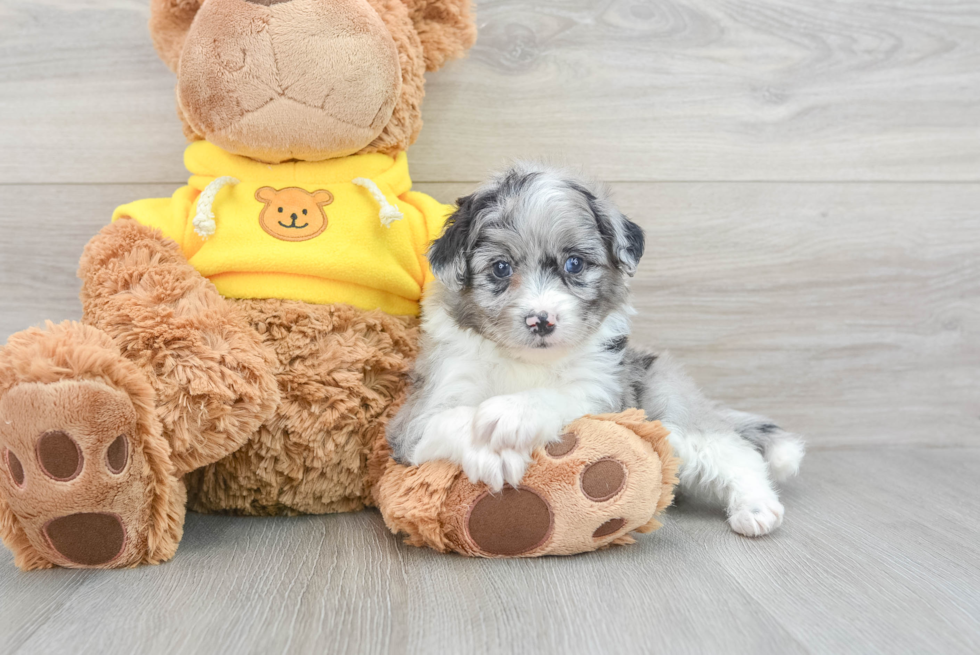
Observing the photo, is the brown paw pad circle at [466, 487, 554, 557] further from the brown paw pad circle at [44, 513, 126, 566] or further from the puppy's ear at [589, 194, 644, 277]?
the brown paw pad circle at [44, 513, 126, 566]

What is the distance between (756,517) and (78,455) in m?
1.49

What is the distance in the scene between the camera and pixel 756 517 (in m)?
1.80

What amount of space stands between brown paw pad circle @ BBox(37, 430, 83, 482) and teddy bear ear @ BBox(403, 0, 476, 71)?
4.34 ft

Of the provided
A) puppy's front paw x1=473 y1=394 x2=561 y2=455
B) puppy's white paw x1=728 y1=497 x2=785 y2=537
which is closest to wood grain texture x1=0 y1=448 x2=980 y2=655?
puppy's white paw x1=728 y1=497 x2=785 y2=537

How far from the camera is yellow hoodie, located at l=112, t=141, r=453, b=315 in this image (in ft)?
6.13

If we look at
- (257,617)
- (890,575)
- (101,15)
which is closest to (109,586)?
(257,617)

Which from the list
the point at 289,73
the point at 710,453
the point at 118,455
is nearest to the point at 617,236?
the point at 710,453

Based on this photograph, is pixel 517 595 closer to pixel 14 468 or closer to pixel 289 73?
pixel 14 468

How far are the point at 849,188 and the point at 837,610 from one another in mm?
1635

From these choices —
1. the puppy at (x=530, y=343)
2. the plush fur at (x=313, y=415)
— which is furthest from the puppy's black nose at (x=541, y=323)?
the plush fur at (x=313, y=415)

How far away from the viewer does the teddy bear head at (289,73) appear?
5.76 ft

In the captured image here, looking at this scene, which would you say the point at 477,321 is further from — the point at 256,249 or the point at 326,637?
the point at 326,637

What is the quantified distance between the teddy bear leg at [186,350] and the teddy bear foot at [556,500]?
40 cm

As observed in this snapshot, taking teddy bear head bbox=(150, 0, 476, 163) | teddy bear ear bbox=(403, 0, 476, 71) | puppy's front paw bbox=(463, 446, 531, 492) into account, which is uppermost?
teddy bear ear bbox=(403, 0, 476, 71)
